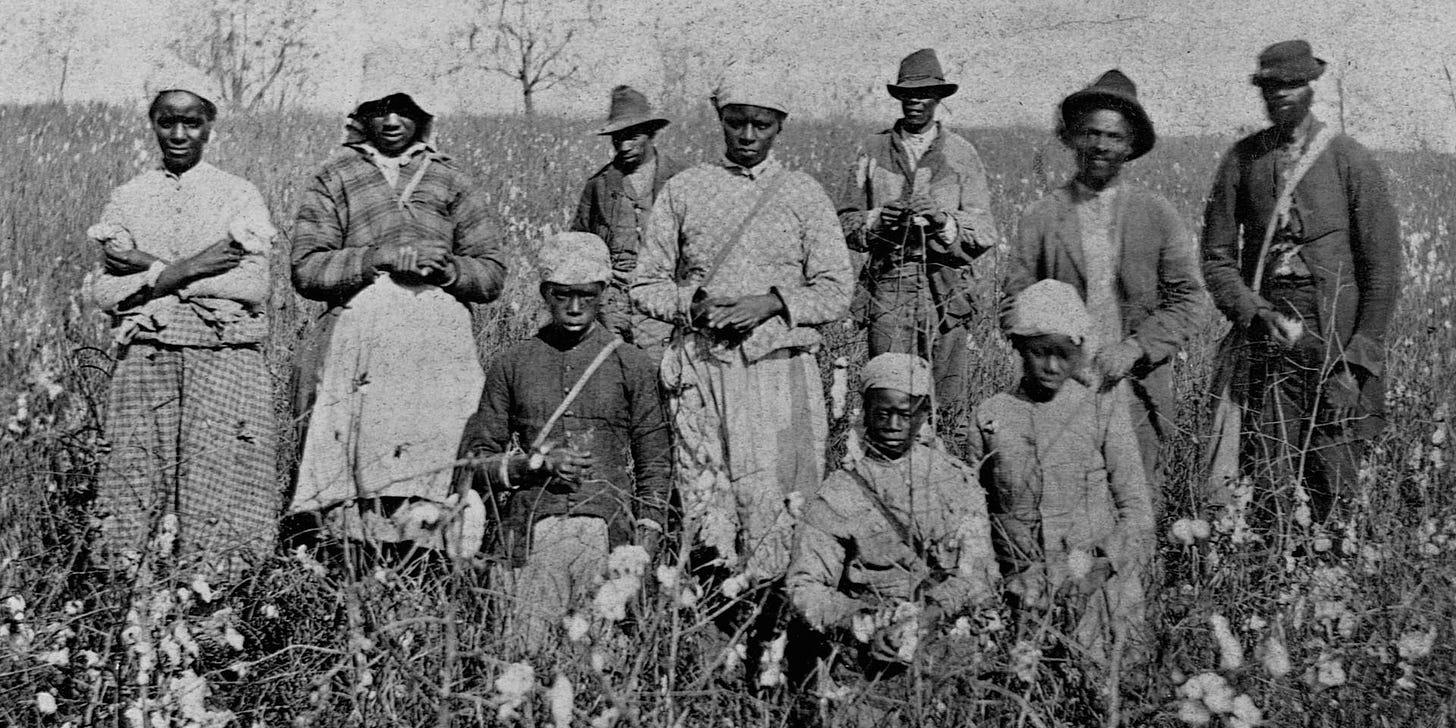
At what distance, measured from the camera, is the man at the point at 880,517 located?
2641 millimetres

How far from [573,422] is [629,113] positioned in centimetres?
290

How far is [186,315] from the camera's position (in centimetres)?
361

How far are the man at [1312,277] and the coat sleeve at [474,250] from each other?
2.18 metres

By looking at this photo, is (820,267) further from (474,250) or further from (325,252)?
(325,252)

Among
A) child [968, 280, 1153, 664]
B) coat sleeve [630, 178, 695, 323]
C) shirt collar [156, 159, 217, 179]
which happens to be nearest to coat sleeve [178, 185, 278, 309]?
shirt collar [156, 159, 217, 179]

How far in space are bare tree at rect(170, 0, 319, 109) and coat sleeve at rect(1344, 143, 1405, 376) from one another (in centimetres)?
543

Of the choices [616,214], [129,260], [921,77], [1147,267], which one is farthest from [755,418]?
[616,214]

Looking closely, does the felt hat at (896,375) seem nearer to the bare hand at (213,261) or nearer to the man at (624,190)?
the bare hand at (213,261)

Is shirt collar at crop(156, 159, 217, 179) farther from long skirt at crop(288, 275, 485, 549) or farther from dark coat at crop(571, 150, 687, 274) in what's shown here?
dark coat at crop(571, 150, 687, 274)

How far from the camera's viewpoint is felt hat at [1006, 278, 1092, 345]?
122 inches

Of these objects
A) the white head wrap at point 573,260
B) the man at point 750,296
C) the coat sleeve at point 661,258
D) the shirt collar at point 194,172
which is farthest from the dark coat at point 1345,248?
the shirt collar at point 194,172

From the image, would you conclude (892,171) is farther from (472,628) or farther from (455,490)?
(472,628)

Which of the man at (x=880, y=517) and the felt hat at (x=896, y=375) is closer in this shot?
the man at (x=880, y=517)

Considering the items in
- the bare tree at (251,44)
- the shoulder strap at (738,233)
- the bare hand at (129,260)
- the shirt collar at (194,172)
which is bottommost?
the bare hand at (129,260)
